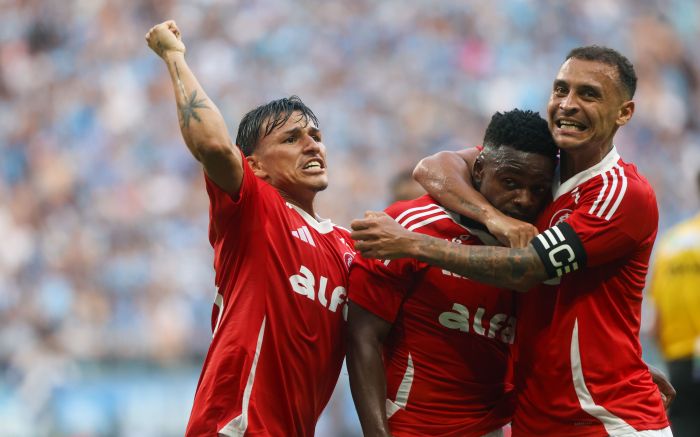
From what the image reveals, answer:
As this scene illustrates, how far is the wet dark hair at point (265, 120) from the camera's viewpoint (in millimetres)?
4277

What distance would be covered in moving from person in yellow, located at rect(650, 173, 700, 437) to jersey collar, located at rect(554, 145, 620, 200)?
3.06 meters

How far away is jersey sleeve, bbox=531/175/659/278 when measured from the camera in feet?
12.1

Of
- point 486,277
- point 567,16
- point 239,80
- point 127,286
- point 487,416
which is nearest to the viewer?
point 486,277

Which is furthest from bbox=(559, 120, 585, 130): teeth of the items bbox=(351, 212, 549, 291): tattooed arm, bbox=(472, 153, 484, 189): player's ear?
bbox=(351, 212, 549, 291): tattooed arm

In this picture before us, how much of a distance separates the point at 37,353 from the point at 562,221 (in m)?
7.24

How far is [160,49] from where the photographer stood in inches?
151

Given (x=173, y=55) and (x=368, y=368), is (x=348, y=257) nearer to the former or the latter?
(x=368, y=368)

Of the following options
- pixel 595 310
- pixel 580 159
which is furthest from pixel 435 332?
pixel 580 159

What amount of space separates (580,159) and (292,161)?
1.16 metres

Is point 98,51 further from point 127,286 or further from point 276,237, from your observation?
point 276,237

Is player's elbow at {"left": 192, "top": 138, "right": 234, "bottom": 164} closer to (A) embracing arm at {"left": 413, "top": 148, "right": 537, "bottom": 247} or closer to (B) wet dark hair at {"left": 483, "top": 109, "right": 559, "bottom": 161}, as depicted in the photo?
(A) embracing arm at {"left": 413, "top": 148, "right": 537, "bottom": 247}

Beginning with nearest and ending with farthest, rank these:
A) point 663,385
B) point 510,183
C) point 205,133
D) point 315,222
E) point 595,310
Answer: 1. point 205,133
2. point 595,310
3. point 510,183
4. point 315,222
5. point 663,385

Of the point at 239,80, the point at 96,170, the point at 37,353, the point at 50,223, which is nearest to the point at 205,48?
the point at 239,80

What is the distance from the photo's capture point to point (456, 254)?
147 inches
